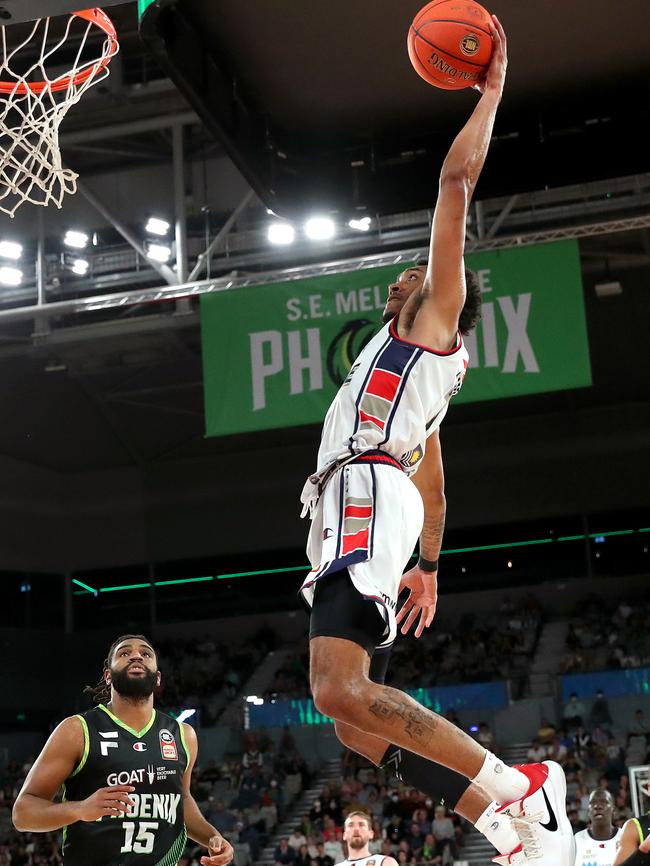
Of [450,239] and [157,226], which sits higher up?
[157,226]

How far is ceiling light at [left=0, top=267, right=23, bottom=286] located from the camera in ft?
55.3

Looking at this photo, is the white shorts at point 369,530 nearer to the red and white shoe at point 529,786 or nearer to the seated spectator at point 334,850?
the red and white shoe at point 529,786

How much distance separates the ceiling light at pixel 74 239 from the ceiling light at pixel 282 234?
10.8 ft

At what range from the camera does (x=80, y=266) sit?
722 inches

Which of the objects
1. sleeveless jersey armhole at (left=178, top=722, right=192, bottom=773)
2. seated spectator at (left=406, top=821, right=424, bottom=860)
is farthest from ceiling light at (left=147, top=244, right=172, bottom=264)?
sleeveless jersey armhole at (left=178, top=722, right=192, bottom=773)

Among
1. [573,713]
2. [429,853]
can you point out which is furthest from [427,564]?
[573,713]

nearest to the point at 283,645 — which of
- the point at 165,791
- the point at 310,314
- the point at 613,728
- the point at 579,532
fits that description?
the point at 579,532

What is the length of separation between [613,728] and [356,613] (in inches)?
641

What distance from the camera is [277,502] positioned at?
27.8 meters

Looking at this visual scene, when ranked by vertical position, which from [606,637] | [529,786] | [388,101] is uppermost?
[388,101]

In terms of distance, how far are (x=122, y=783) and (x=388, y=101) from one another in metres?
5.39

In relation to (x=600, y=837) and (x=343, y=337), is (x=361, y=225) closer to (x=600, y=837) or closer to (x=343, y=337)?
(x=343, y=337)

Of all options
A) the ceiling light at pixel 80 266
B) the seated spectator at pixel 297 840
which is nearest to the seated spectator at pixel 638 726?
the seated spectator at pixel 297 840

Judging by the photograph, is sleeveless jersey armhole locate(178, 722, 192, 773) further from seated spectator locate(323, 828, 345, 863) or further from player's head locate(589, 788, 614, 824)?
seated spectator locate(323, 828, 345, 863)
